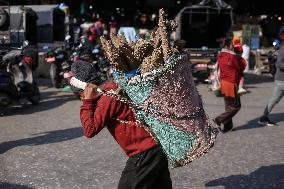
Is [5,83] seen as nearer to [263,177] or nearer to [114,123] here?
[263,177]

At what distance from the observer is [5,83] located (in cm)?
912

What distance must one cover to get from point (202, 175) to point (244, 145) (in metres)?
1.75

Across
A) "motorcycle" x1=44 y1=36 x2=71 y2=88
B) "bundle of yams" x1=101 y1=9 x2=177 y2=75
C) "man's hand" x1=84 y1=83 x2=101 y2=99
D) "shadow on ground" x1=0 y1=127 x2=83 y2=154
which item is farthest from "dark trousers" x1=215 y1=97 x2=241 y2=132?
"motorcycle" x1=44 y1=36 x2=71 y2=88

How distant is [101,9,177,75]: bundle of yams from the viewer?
3.36 m

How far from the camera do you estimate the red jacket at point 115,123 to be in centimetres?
330

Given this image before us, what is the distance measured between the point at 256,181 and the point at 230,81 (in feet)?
9.59

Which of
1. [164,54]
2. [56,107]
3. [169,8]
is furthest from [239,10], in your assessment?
[164,54]

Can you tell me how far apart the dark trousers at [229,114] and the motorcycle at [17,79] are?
4.08 m

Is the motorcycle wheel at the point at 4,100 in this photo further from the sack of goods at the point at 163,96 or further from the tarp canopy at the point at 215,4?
the tarp canopy at the point at 215,4

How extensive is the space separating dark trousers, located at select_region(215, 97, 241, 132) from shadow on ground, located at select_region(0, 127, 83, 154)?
2.41 meters

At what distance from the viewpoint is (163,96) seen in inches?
130

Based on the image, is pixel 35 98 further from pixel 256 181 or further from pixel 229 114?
pixel 256 181

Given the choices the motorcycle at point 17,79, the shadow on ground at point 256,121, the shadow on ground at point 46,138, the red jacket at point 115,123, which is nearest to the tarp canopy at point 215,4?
the shadow on ground at point 256,121

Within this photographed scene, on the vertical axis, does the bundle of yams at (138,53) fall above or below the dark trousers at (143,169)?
above
